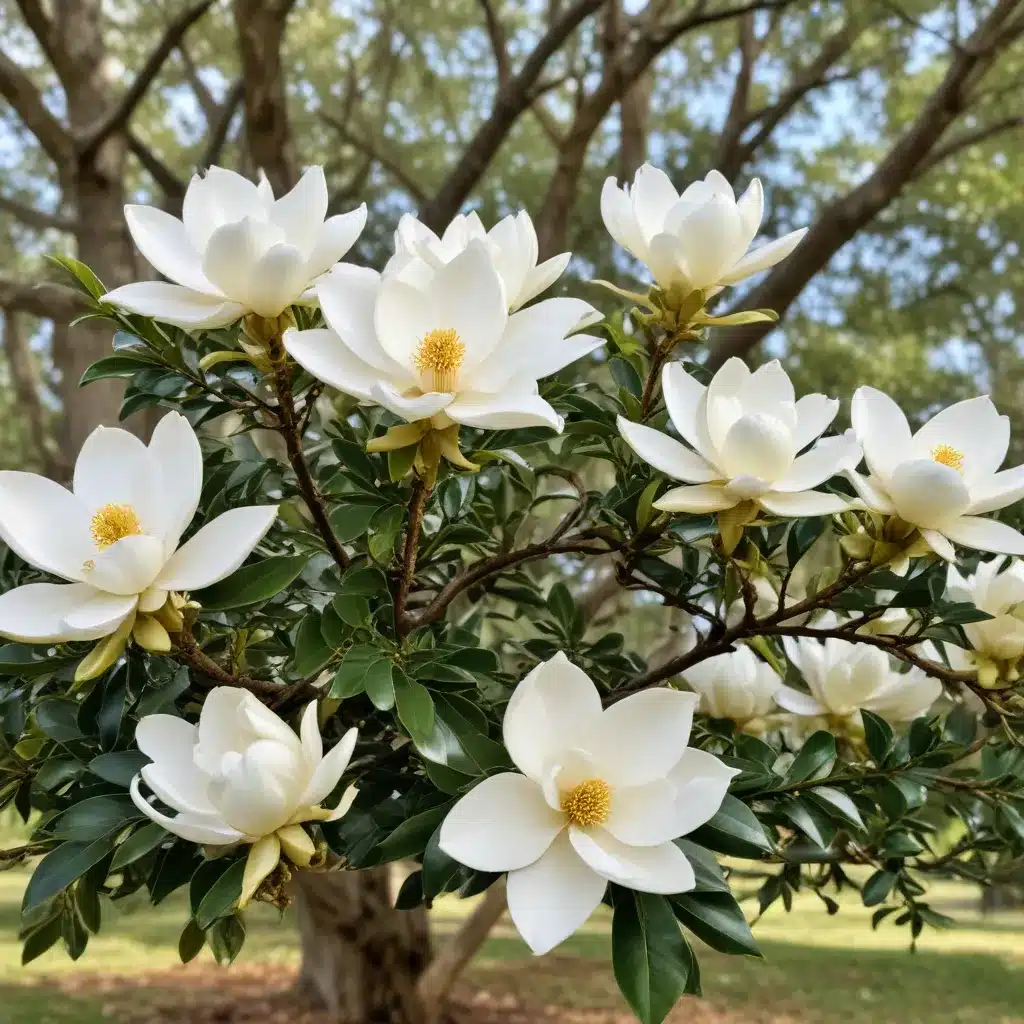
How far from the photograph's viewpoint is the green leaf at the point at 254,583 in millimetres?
493

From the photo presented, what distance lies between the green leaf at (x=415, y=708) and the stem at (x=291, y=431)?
146mm

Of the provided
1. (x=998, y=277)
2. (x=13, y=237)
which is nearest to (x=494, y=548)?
(x=998, y=277)

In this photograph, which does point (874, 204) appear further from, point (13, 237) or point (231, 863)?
point (13, 237)

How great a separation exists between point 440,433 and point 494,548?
0.39 meters

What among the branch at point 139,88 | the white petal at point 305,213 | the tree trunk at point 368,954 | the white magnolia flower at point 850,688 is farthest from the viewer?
the tree trunk at point 368,954

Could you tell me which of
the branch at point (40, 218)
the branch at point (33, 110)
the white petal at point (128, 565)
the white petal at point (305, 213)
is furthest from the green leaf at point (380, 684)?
the branch at point (33, 110)

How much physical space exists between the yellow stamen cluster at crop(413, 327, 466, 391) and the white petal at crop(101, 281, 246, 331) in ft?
0.33

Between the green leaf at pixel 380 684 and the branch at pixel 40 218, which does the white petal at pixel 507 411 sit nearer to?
the green leaf at pixel 380 684

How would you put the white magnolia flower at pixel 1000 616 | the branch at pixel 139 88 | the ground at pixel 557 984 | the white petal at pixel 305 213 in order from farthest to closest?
the ground at pixel 557 984, the branch at pixel 139 88, the white magnolia flower at pixel 1000 616, the white petal at pixel 305 213

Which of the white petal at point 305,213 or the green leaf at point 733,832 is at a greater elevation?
the white petal at point 305,213

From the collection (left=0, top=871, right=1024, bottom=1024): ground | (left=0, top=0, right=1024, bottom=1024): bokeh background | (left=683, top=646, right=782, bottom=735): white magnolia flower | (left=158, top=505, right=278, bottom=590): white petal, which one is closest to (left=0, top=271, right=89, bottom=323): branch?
(left=0, top=0, right=1024, bottom=1024): bokeh background

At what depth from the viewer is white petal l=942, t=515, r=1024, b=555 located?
51cm

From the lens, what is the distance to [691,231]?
578 millimetres

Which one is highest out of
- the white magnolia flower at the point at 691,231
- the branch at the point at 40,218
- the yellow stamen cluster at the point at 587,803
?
the branch at the point at 40,218
